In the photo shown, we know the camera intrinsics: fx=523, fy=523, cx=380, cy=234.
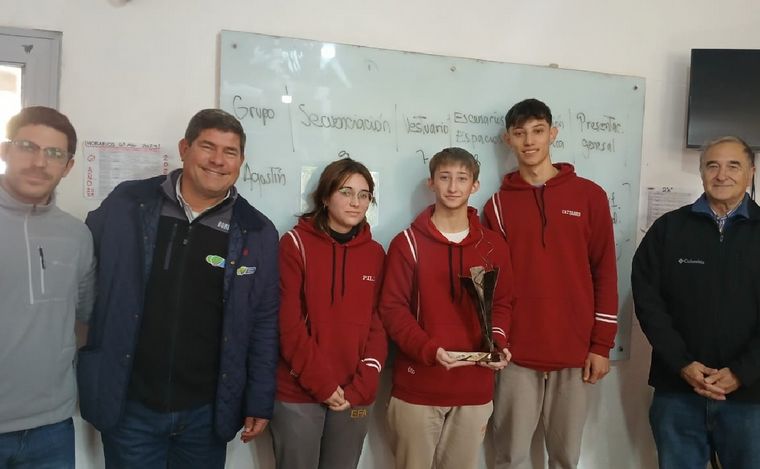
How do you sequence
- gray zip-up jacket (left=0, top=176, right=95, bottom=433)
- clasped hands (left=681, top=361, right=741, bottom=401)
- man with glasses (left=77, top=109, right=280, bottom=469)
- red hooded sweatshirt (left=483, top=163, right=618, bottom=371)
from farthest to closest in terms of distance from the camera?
red hooded sweatshirt (left=483, top=163, right=618, bottom=371), clasped hands (left=681, top=361, right=741, bottom=401), man with glasses (left=77, top=109, right=280, bottom=469), gray zip-up jacket (left=0, top=176, right=95, bottom=433)

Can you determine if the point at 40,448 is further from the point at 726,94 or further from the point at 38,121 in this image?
the point at 726,94

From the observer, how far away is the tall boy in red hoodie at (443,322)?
1820mm

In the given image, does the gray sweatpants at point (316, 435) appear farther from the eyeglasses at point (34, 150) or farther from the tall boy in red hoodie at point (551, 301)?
the eyeglasses at point (34, 150)

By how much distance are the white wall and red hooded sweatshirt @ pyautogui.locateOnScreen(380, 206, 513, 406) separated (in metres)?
0.48

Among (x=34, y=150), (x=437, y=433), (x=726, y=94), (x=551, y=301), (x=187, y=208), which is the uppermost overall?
(x=726, y=94)

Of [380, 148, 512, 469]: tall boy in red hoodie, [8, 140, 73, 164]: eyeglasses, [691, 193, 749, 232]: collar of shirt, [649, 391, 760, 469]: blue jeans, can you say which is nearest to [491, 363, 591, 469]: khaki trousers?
[380, 148, 512, 469]: tall boy in red hoodie

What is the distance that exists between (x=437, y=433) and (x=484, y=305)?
516 millimetres

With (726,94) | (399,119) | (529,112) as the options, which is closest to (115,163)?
(399,119)

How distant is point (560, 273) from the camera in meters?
1.97

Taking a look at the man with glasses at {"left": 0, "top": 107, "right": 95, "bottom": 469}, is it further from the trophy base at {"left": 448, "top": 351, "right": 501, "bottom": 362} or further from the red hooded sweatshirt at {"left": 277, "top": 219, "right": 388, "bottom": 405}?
the trophy base at {"left": 448, "top": 351, "right": 501, "bottom": 362}

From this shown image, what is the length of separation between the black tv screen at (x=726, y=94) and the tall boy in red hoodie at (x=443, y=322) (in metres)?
1.26

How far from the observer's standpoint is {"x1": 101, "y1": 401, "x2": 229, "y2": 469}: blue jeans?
154cm

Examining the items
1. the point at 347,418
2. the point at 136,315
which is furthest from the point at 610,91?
the point at 136,315

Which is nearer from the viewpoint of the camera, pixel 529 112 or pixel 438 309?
pixel 438 309
